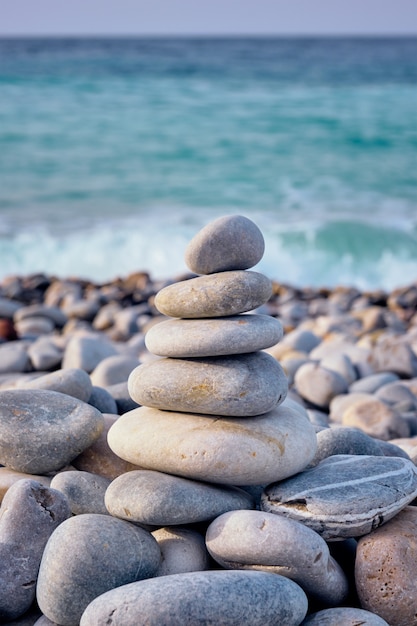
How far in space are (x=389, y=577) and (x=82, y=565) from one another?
933 mm

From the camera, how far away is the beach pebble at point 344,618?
2.08 metres

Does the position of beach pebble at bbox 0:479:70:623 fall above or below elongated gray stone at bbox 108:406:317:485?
below

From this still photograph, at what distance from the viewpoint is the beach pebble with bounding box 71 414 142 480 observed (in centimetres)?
279

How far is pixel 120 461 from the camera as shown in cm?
281

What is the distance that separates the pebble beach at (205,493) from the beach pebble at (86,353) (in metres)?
1.93

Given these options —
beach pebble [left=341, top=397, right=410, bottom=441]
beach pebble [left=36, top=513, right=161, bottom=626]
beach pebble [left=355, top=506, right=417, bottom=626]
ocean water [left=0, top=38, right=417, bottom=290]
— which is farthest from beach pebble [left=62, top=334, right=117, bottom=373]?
ocean water [left=0, top=38, right=417, bottom=290]

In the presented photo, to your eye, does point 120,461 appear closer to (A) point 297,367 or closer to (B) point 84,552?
(B) point 84,552

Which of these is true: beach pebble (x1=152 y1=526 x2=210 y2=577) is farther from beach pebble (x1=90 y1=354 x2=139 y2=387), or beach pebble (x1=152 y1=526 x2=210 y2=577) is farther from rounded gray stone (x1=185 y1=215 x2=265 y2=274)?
beach pebble (x1=90 y1=354 x2=139 y2=387)

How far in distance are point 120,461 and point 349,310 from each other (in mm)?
6005

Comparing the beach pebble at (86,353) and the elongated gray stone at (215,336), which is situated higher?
the elongated gray stone at (215,336)

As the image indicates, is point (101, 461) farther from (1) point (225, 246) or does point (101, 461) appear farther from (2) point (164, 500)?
(1) point (225, 246)

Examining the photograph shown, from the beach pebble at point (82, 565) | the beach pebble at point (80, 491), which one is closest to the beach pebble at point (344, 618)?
the beach pebble at point (82, 565)

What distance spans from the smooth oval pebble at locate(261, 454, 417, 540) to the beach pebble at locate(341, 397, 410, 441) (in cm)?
160

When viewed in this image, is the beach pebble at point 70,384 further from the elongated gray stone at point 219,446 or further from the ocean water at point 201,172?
the ocean water at point 201,172
